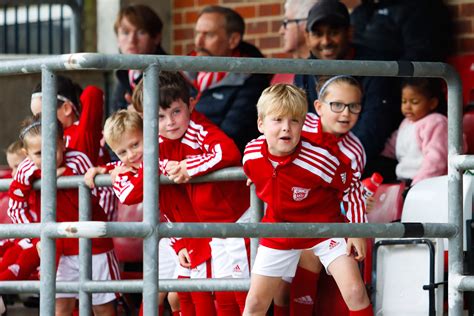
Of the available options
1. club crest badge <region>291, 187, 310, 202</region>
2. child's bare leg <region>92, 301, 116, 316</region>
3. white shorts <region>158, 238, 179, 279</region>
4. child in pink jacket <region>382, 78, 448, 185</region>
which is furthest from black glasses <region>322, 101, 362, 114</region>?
child's bare leg <region>92, 301, 116, 316</region>

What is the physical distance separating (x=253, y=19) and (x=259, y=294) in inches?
171

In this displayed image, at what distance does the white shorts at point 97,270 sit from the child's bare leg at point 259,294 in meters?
1.35

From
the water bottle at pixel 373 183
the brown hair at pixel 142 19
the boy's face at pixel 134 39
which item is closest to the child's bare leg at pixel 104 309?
the water bottle at pixel 373 183

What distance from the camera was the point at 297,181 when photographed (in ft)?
16.2

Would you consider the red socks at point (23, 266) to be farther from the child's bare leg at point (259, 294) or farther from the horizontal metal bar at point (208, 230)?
the horizontal metal bar at point (208, 230)

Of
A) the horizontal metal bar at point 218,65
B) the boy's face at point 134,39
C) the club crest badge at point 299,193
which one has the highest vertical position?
the boy's face at point 134,39

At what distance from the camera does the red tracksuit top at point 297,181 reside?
16.2 ft

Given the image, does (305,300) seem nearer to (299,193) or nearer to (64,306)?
(299,193)

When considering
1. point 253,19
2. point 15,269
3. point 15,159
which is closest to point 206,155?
point 15,269

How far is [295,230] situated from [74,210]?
1.89 m

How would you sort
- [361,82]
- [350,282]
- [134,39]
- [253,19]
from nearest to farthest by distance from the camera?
[350,282] < [361,82] < [134,39] < [253,19]

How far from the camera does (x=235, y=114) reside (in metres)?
7.38

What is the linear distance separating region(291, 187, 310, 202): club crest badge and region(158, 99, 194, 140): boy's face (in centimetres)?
67

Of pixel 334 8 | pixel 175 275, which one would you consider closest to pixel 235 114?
pixel 334 8
